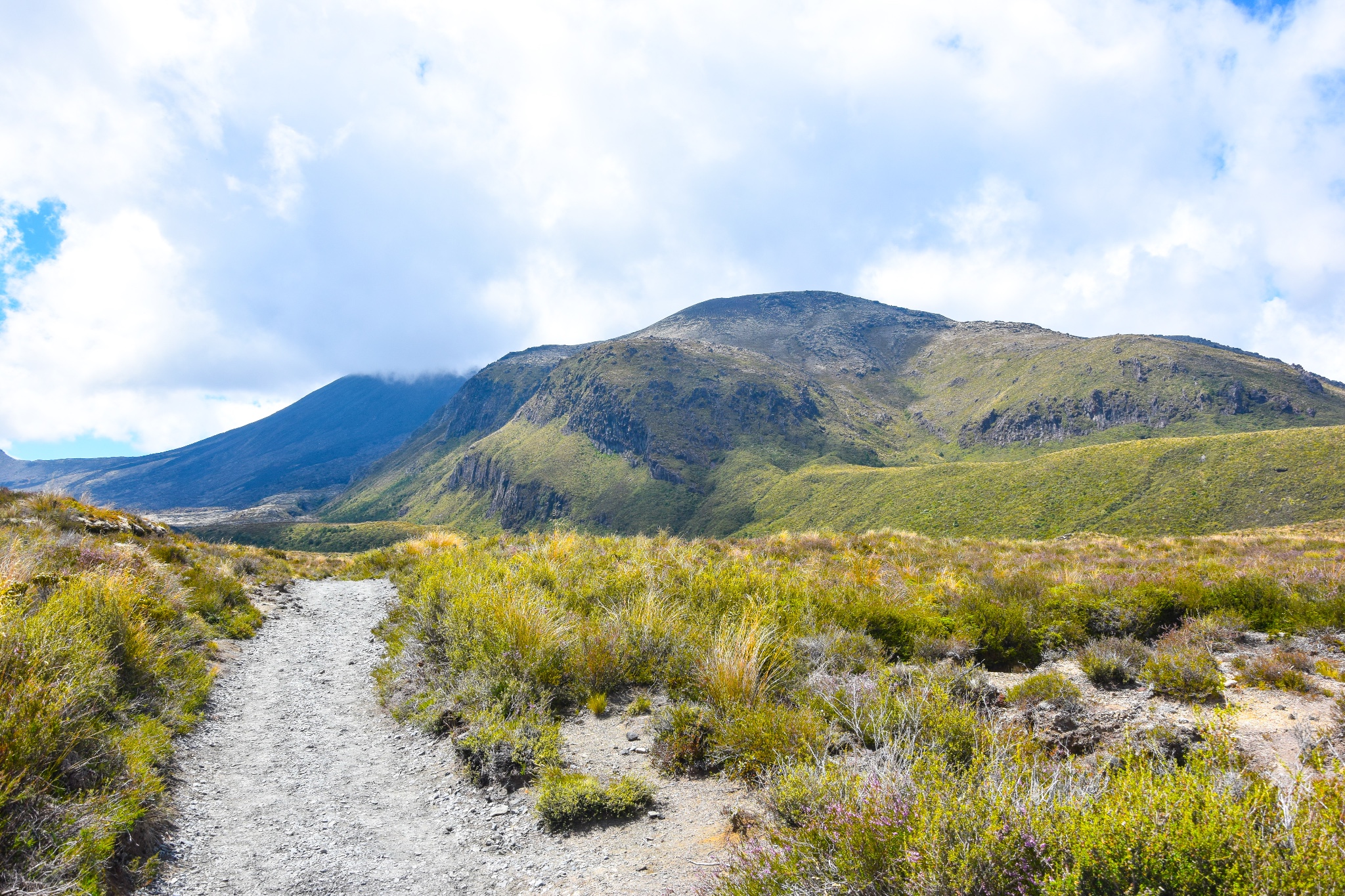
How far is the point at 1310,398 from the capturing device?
541 ft

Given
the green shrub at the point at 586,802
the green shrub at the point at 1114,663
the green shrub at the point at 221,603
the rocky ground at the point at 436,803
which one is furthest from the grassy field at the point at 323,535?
the green shrub at the point at 1114,663

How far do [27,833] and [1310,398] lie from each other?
257941 millimetres

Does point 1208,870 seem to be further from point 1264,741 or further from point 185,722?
point 185,722

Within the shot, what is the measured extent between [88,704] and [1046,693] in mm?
9566

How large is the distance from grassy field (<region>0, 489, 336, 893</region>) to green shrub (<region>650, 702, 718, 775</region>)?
164 inches

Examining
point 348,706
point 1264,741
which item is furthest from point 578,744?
point 1264,741

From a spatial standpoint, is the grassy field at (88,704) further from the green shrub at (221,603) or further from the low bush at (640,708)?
the low bush at (640,708)

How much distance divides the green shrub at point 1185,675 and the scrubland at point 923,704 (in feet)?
0.10

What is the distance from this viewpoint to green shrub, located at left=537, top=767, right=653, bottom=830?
471cm

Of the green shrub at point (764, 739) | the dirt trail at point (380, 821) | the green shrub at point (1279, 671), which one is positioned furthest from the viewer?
the green shrub at point (1279, 671)

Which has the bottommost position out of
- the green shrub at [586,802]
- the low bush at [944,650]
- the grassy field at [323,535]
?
the grassy field at [323,535]

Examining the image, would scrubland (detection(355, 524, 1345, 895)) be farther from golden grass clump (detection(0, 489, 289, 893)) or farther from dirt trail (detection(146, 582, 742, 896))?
golden grass clump (detection(0, 489, 289, 893))

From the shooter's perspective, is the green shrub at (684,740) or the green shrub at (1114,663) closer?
the green shrub at (684,740)

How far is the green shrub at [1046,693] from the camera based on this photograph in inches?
219
